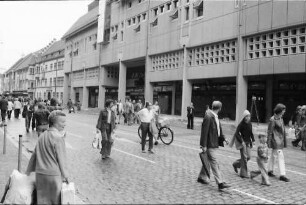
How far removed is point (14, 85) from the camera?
98.4 metres

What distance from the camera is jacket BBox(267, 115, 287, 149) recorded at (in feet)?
26.2

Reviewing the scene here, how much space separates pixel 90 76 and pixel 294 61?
33940 mm

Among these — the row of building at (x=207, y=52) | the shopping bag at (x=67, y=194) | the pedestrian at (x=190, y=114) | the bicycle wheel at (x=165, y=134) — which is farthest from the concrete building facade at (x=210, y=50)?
the shopping bag at (x=67, y=194)

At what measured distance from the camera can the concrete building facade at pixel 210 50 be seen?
20172mm

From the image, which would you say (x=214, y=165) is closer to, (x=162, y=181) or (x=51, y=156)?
(x=162, y=181)

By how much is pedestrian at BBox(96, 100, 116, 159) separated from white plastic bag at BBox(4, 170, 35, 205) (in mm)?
4893

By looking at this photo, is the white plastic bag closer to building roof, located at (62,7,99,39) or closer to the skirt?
the skirt

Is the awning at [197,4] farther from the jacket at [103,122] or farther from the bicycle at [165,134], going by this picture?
the jacket at [103,122]

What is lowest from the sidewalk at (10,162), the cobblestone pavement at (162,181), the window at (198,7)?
the cobblestone pavement at (162,181)

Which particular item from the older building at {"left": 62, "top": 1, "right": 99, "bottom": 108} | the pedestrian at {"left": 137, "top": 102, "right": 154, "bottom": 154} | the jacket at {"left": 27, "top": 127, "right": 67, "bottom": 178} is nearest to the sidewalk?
the jacket at {"left": 27, "top": 127, "right": 67, "bottom": 178}

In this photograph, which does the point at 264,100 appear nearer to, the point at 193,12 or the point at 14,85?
the point at 193,12

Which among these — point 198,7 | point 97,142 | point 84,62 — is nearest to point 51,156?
point 97,142

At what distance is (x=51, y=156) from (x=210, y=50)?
73.4 ft

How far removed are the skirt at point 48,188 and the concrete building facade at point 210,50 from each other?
17.1m
